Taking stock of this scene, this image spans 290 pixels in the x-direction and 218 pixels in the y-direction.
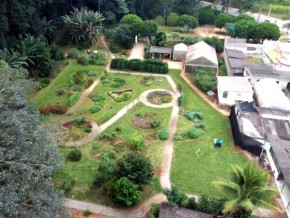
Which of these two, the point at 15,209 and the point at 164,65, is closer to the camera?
the point at 15,209

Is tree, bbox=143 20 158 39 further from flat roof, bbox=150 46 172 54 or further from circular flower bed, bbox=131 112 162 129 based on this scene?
circular flower bed, bbox=131 112 162 129

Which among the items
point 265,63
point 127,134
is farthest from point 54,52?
point 265,63

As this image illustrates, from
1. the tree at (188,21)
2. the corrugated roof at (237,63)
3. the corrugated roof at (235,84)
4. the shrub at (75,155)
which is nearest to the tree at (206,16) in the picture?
the tree at (188,21)

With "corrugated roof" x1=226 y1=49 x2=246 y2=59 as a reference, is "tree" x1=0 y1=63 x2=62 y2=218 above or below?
above

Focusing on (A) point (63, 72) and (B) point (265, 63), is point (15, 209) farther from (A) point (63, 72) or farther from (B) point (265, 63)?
(B) point (265, 63)

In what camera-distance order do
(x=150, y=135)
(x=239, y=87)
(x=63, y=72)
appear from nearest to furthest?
(x=150, y=135)
(x=239, y=87)
(x=63, y=72)

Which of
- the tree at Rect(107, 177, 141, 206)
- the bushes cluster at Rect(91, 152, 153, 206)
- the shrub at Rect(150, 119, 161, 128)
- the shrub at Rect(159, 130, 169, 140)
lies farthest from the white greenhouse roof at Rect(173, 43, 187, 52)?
the tree at Rect(107, 177, 141, 206)

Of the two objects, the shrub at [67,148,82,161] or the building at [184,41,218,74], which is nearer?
the shrub at [67,148,82,161]
